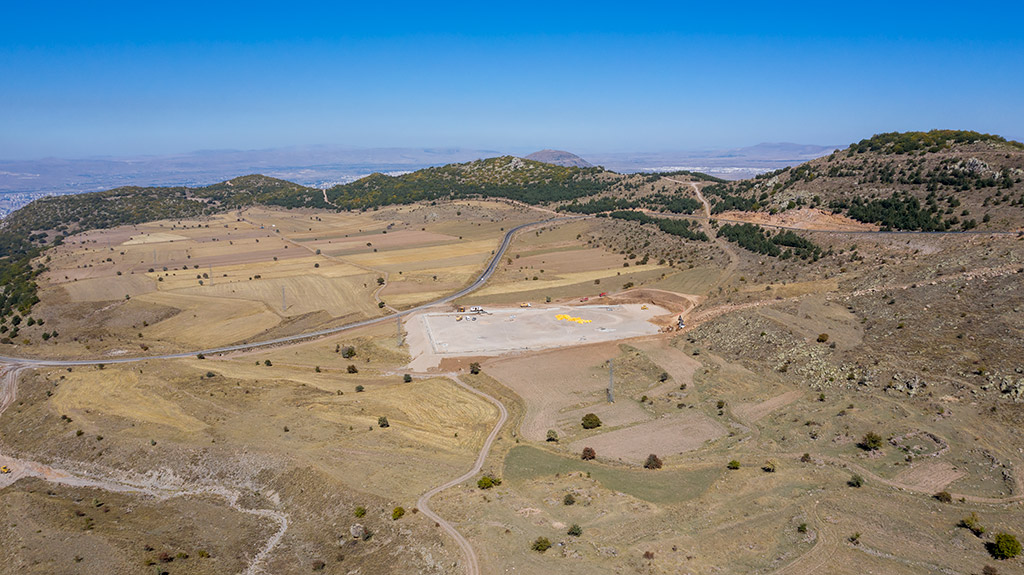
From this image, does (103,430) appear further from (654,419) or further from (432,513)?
(654,419)

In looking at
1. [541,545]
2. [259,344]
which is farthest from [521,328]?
[541,545]

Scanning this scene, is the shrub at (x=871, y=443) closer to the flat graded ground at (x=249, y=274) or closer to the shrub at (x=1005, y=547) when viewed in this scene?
the shrub at (x=1005, y=547)

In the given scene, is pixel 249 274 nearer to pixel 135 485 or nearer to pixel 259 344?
pixel 259 344

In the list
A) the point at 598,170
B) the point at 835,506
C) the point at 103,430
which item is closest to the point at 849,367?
the point at 835,506

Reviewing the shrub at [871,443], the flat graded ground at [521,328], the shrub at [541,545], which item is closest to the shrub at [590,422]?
the shrub at [541,545]

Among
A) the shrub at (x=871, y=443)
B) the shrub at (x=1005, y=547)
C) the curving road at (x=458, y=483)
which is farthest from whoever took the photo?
the shrub at (x=871, y=443)

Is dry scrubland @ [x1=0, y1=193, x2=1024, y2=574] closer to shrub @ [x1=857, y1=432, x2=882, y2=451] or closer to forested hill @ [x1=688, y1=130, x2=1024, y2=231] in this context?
shrub @ [x1=857, y1=432, x2=882, y2=451]

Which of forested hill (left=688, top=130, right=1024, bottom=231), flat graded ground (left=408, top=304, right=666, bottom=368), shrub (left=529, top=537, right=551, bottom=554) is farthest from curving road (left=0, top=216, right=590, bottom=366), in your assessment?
forested hill (left=688, top=130, right=1024, bottom=231)
